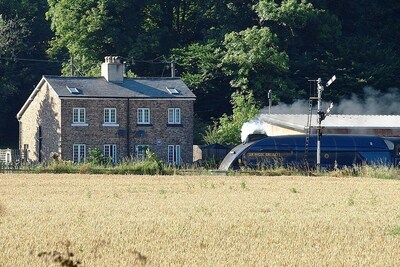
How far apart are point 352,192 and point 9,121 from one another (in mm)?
55325

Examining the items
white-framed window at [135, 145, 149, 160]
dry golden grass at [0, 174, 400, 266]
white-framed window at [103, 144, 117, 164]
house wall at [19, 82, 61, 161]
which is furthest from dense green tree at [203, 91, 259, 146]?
dry golden grass at [0, 174, 400, 266]

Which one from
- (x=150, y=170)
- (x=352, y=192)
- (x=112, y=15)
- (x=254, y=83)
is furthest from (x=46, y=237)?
(x=112, y=15)

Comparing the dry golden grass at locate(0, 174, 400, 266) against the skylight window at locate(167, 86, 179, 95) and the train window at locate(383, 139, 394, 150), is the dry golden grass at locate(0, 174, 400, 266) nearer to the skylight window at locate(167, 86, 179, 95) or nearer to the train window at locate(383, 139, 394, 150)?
the train window at locate(383, 139, 394, 150)

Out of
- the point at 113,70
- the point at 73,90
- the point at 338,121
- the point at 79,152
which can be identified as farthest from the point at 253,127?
the point at 73,90

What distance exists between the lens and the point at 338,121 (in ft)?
254

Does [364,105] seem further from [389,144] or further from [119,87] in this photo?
[119,87]

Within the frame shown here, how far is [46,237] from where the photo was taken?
24.6 meters

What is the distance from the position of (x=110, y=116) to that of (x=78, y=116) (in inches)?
80.8

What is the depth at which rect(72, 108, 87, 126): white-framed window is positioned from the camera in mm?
77562

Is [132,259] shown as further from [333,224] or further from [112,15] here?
[112,15]

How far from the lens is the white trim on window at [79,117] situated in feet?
254

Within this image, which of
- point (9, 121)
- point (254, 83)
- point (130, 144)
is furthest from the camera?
point (9, 121)

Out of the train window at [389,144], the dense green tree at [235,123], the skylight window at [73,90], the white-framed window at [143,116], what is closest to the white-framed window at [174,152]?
the white-framed window at [143,116]

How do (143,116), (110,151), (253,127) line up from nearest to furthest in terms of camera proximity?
(253,127), (110,151), (143,116)
